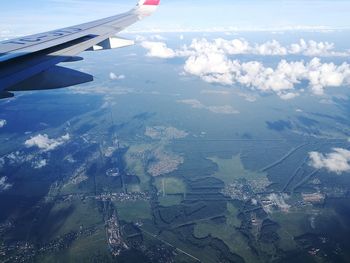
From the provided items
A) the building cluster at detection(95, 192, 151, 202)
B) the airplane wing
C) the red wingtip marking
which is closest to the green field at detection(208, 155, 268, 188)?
the building cluster at detection(95, 192, 151, 202)

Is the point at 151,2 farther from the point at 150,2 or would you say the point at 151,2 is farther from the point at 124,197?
the point at 124,197

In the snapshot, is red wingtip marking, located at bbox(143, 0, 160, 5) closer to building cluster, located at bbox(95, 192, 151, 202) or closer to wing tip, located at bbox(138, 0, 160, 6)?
wing tip, located at bbox(138, 0, 160, 6)

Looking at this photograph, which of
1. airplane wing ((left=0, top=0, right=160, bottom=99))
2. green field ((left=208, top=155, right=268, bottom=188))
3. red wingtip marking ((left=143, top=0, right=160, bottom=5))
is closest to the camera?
airplane wing ((left=0, top=0, right=160, bottom=99))

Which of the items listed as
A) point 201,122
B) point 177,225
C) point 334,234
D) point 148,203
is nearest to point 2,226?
point 148,203

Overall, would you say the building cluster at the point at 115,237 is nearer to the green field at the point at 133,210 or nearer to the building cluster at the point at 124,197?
the green field at the point at 133,210

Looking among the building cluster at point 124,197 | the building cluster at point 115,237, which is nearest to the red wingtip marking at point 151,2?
the building cluster at point 115,237

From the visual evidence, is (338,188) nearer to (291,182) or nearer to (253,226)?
(291,182)

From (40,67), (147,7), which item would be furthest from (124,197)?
(40,67)

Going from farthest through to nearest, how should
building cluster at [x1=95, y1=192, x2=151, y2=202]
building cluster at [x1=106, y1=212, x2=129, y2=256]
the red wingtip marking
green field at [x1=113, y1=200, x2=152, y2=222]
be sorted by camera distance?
building cluster at [x1=95, y1=192, x2=151, y2=202] → green field at [x1=113, y1=200, x2=152, y2=222] → building cluster at [x1=106, y1=212, x2=129, y2=256] → the red wingtip marking
